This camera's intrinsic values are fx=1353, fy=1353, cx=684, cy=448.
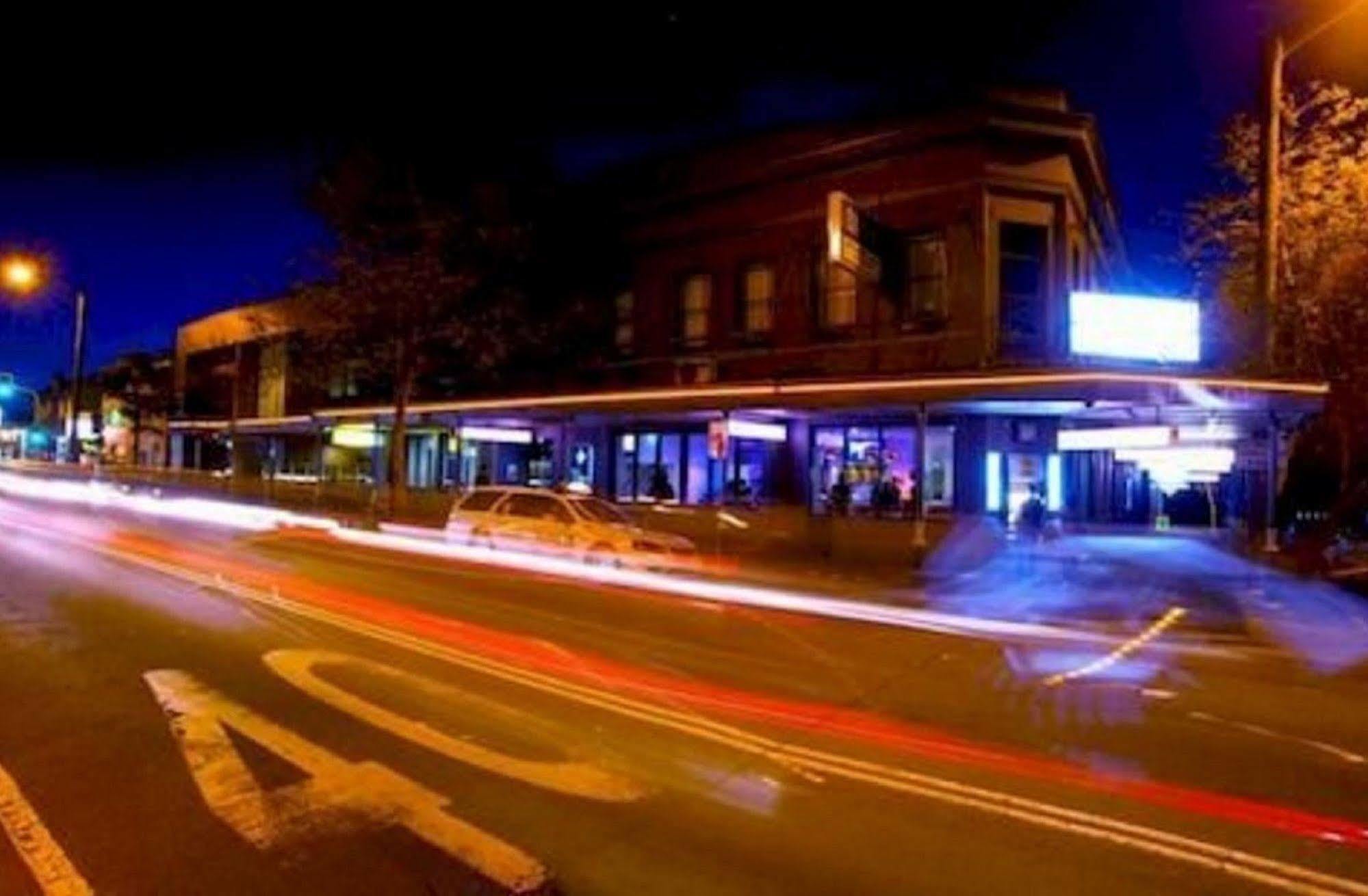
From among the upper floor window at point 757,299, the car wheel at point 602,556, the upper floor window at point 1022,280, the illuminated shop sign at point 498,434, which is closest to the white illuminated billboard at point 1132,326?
the upper floor window at point 1022,280

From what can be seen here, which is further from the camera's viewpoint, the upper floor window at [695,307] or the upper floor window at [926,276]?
the upper floor window at [695,307]

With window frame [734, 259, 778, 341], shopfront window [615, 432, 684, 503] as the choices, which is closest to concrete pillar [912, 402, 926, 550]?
window frame [734, 259, 778, 341]

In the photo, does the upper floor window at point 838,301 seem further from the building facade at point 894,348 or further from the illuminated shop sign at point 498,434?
the illuminated shop sign at point 498,434

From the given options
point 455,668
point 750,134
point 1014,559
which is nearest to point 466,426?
point 750,134

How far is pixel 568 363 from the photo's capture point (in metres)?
38.2

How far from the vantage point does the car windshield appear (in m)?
24.2

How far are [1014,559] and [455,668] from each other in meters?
16.9

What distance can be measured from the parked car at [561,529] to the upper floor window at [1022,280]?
9.63 meters

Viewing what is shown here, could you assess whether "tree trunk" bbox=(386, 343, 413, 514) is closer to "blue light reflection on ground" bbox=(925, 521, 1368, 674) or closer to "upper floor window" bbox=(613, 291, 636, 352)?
"upper floor window" bbox=(613, 291, 636, 352)

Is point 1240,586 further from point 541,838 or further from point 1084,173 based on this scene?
point 541,838

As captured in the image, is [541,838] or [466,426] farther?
[466,426]

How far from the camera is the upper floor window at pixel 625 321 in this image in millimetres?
37469

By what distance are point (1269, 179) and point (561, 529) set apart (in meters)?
12.7

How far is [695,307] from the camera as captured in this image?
35.7 m
